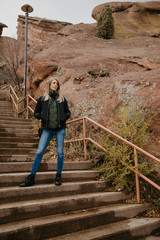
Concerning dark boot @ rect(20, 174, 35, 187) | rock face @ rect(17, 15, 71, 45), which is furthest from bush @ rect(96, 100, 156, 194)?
rock face @ rect(17, 15, 71, 45)

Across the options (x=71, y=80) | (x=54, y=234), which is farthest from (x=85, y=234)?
(x=71, y=80)

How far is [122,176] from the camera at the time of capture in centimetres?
345

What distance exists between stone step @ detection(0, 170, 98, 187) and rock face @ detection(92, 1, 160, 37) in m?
11.8

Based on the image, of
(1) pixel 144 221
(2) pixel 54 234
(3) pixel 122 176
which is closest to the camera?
(2) pixel 54 234

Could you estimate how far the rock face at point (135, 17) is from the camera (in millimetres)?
14375

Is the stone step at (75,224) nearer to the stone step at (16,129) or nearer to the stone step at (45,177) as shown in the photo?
the stone step at (45,177)

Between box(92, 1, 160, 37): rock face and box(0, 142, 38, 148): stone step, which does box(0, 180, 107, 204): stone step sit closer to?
box(0, 142, 38, 148): stone step

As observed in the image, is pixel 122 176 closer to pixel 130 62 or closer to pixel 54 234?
pixel 54 234

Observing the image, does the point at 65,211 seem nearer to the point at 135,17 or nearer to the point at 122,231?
the point at 122,231

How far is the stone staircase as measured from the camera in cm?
246

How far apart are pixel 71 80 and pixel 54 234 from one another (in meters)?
5.70

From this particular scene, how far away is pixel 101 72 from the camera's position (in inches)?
292

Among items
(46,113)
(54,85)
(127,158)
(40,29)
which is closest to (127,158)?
(127,158)

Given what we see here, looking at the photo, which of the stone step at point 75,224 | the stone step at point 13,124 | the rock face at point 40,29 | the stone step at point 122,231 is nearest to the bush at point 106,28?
the stone step at point 13,124
